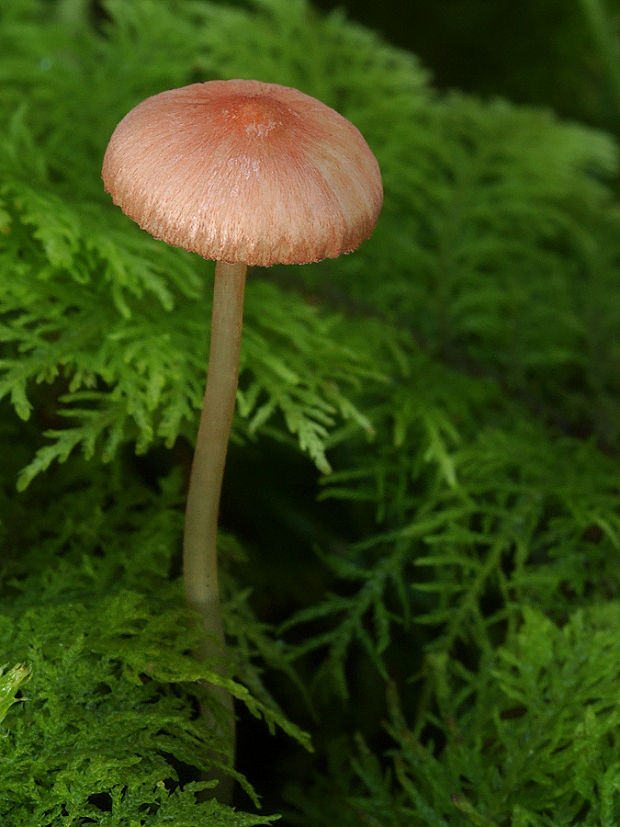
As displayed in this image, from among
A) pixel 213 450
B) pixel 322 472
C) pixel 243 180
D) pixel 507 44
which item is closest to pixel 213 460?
pixel 213 450

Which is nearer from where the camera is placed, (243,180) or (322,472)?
(243,180)

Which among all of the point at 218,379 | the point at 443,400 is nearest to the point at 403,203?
the point at 443,400

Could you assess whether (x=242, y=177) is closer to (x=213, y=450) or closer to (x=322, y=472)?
(x=213, y=450)

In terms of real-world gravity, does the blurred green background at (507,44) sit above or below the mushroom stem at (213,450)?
above

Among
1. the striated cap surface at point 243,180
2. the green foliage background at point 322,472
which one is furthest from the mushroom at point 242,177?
the green foliage background at point 322,472

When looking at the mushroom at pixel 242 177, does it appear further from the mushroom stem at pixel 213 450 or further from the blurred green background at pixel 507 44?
the blurred green background at pixel 507 44

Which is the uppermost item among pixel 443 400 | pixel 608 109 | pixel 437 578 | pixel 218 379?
pixel 608 109

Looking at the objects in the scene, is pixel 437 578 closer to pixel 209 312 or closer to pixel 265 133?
pixel 209 312
